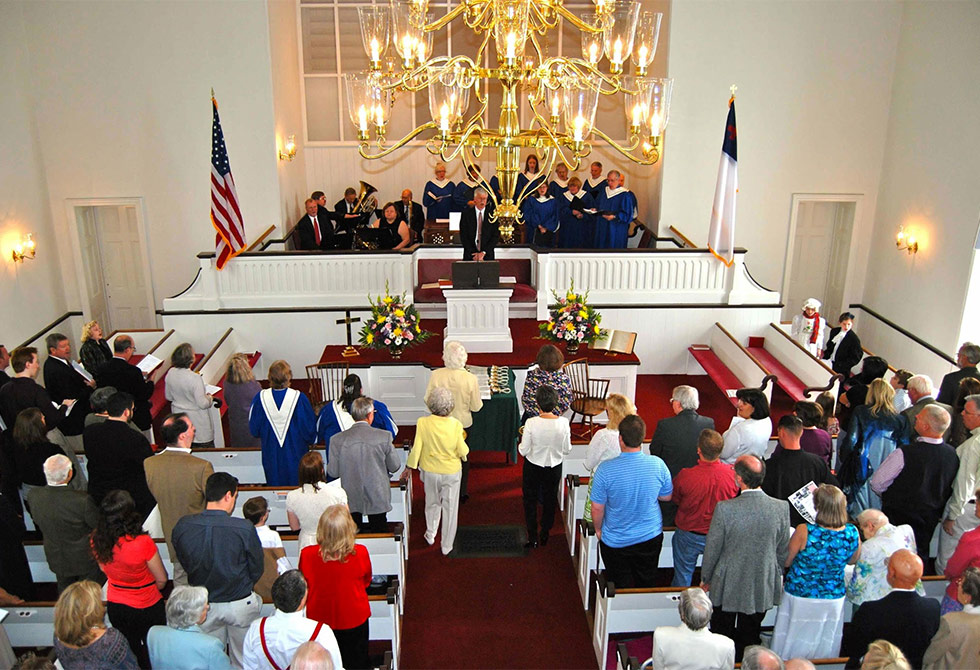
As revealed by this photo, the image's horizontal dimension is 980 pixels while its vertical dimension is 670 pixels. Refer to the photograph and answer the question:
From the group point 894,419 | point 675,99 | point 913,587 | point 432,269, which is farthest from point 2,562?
point 675,99

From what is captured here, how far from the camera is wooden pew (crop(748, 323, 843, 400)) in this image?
932 cm

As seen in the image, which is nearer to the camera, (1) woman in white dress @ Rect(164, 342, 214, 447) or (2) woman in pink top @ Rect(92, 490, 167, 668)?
(2) woman in pink top @ Rect(92, 490, 167, 668)

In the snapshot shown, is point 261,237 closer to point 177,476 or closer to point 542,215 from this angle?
point 542,215

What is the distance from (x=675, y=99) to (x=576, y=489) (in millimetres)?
8140

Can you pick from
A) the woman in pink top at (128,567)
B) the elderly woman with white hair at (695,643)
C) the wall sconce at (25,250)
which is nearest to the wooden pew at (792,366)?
the elderly woman with white hair at (695,643)

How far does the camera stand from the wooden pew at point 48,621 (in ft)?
16.4

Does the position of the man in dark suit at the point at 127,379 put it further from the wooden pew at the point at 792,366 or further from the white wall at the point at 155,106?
the wooden pew at the point at 792,366

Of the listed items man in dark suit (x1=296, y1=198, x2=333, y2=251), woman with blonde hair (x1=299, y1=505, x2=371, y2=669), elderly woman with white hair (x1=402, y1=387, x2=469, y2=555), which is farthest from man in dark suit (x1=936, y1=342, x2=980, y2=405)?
man in dark suit (x1=296, y1=198, x2=333, y2=251)

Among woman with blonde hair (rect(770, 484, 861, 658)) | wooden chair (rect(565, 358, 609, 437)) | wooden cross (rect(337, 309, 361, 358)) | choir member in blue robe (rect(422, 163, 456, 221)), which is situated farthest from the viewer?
choir member in blue robe (rect(422, 163, 456, 221))

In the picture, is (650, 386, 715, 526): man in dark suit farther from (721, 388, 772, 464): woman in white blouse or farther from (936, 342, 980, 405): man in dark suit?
(936, 342, 980, 405): man in dark suit

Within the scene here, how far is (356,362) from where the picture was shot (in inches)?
374

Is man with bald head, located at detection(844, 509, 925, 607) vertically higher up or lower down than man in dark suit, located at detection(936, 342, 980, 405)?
lower down

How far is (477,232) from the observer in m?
A: 11.5

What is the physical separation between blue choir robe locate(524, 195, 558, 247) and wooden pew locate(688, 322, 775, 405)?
3180 mm
